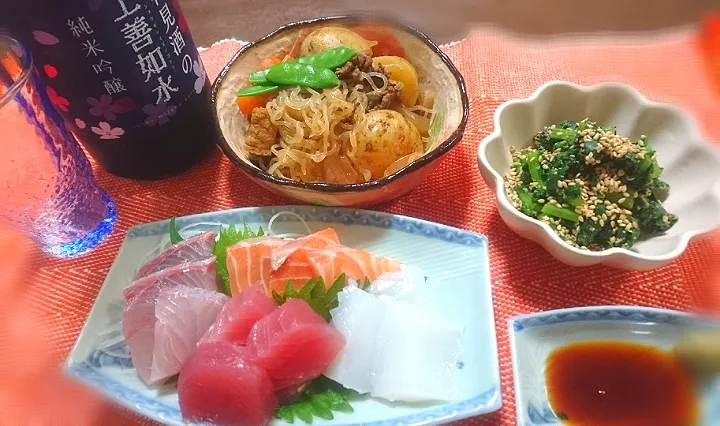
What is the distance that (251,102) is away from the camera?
1451mm

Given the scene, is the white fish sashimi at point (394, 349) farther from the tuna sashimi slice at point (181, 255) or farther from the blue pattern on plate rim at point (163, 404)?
the tuna sashimi slice at point (181, 255)

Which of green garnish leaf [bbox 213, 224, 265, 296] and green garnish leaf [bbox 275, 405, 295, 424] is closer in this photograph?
green garnish leaf [bbox 275, 405, 295, 424]

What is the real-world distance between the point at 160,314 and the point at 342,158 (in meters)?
0.56

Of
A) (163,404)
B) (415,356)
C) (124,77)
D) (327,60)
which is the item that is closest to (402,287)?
(415,356)

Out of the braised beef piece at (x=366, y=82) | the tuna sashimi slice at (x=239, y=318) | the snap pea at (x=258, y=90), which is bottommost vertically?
the tuna sashimi slice at (x=239, y=318)

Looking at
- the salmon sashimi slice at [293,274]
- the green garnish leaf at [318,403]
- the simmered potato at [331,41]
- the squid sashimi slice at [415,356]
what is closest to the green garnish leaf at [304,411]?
the green garnish leaf at [318,403]

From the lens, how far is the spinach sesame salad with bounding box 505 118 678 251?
3.86 feet

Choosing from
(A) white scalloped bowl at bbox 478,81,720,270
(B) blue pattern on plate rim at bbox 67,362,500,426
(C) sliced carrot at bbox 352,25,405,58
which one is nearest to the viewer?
(B) blue pattern on plate rim at bbox 67,362,500,426

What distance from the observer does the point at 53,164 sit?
131cm

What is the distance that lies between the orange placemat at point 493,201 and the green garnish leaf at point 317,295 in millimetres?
350

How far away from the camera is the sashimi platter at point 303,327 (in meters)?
1.00

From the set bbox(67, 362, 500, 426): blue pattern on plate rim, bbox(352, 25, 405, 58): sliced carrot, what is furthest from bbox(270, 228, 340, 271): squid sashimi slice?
bbox(352, 25, 405, 58): sliced carrot

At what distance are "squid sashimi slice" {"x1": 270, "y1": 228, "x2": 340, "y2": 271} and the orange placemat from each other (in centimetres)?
23

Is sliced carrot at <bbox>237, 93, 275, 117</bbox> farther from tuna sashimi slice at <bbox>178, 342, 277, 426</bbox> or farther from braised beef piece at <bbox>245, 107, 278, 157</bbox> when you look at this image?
tuna sashimi slice at <bbox>178, 342, 277, 426</bbox>
